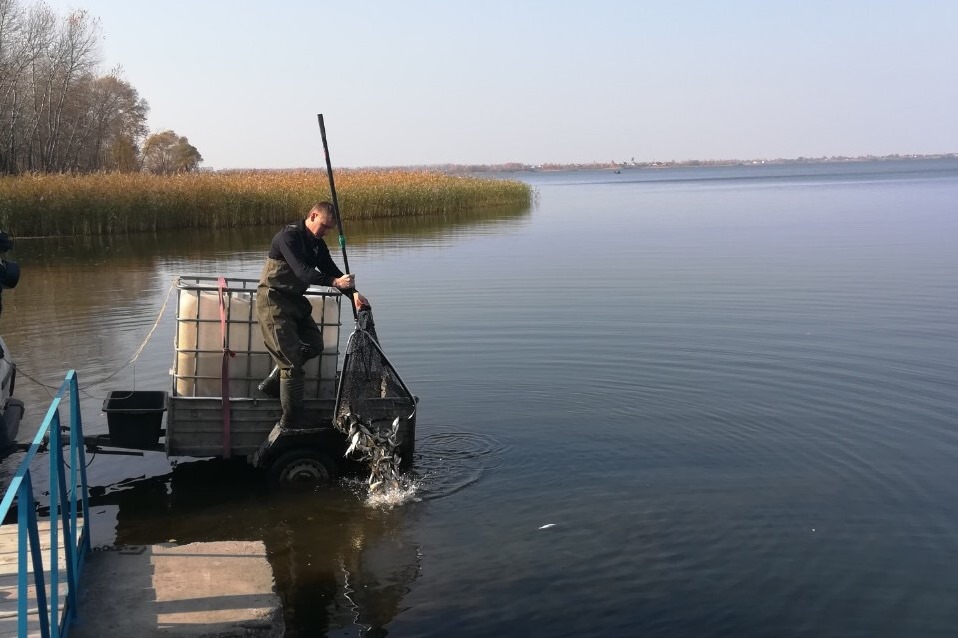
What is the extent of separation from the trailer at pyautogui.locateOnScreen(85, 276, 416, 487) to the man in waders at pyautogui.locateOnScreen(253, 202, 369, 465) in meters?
0.16

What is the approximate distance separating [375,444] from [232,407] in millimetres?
1119

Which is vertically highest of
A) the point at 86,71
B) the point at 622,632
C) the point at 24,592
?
the point at 86,71

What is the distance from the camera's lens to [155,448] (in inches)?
288

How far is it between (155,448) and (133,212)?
2711cm

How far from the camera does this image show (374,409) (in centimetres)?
702

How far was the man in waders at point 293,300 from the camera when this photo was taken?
6941 millimetres

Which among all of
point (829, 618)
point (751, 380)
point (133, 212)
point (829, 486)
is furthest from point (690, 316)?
point (133, 212)

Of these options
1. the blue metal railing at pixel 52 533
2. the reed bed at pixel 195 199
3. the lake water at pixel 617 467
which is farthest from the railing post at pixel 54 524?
the reed bed at pixel 195 199

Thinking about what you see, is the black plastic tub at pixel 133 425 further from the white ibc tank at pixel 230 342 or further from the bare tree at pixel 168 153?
the bare tree at pixel 168 153

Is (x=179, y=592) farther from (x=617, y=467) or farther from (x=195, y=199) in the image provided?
(x=195, y=199)

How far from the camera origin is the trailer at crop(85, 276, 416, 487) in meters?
7.13

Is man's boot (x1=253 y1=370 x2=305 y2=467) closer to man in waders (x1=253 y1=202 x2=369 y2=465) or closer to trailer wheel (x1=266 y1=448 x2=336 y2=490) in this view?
man in waders (x1=253 y1=202 x2=369 y2=465)

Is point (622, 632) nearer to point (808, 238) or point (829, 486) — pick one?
point (829, 486)

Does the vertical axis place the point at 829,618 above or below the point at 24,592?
below
